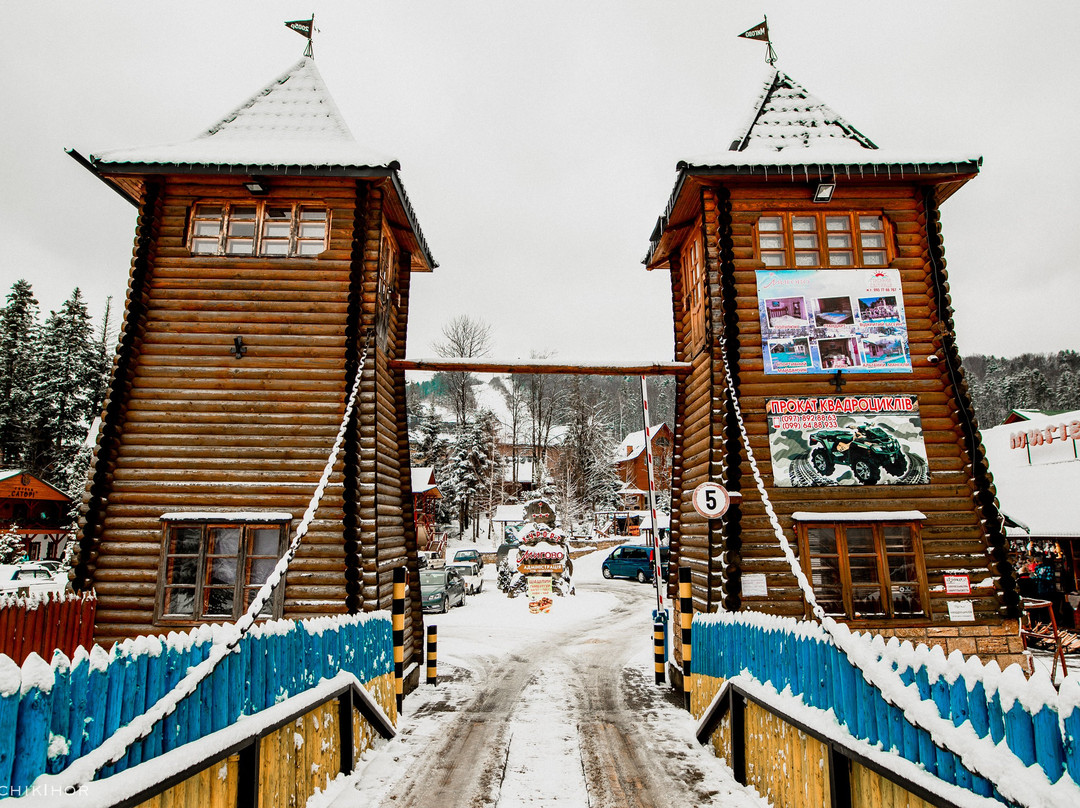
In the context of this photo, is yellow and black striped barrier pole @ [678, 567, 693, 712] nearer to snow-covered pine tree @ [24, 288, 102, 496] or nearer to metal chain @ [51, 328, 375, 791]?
metal chain @ [51, 328, 375, 791]

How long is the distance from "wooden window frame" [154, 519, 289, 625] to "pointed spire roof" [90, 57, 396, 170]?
5.66 meters

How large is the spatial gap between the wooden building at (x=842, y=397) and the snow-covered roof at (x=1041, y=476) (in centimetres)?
889

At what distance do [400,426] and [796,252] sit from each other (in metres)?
7.92

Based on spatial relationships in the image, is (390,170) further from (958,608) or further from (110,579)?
(958,608)

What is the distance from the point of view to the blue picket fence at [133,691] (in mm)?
2566

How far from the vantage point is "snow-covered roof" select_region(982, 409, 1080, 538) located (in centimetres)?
1642

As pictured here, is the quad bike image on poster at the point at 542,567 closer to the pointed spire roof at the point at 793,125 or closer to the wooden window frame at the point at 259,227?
the wooden window frame at the point at 259,227

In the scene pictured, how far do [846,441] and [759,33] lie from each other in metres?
8.64

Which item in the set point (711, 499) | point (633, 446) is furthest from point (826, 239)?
point (633, 446)

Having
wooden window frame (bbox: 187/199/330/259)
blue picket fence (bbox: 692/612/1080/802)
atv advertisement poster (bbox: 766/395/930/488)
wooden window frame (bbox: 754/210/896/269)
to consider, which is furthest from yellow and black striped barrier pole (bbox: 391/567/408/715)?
wooden window frame (bbox: 754/210/896/269)

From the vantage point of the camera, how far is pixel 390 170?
9.94 m

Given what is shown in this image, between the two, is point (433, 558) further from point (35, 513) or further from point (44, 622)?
point (35, 513)

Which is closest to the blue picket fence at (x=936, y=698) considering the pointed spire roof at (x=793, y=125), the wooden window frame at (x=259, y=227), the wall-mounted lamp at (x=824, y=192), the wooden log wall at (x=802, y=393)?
the wooden log wall at (x=802, y=393)

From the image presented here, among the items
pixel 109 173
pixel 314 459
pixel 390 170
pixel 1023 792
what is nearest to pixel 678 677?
pixel 314 459
